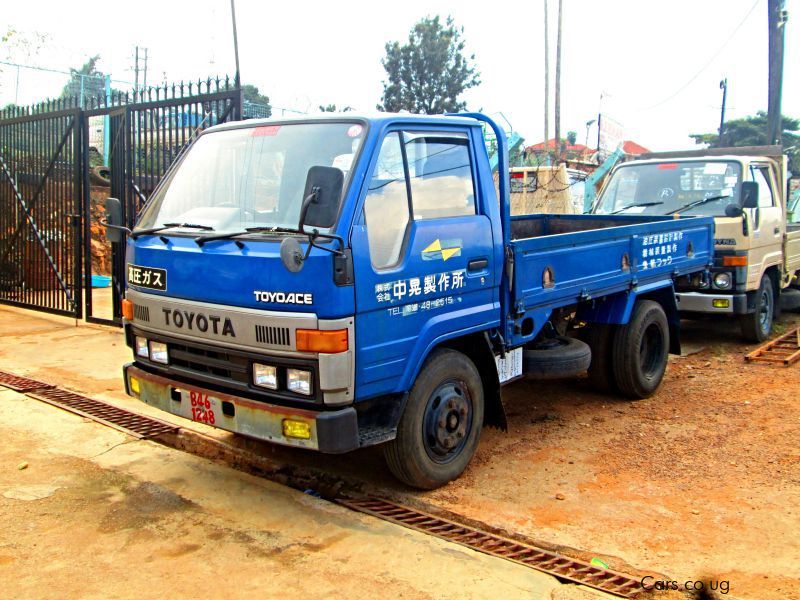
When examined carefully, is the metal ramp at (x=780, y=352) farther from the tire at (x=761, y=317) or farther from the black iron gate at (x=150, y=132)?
the black iron gate at (x=150, y=132)

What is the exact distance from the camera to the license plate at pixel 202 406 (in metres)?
4.20

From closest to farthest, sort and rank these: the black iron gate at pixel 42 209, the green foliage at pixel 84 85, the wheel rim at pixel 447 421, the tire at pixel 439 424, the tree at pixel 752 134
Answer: the tire at pixel 439 424
the wheel rim at pixel 447 421
the black iron gate at pixel 42 209
the green foliage at pixel 84 85
the tree at pixel 752 134

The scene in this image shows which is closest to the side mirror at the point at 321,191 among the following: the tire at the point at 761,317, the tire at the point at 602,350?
the tire at the point at 602,350

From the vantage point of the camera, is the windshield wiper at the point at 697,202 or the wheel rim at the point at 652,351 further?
the windshield wiper at the point at 697,202

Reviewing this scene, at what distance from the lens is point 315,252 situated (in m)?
3.77

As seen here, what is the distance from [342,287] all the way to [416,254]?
2.08 ft

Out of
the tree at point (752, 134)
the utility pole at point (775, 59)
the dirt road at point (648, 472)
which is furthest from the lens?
the tree at point (752, 134)

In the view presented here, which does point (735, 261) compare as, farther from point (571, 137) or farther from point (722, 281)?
point (571, 137)

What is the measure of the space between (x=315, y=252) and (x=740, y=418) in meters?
4.19

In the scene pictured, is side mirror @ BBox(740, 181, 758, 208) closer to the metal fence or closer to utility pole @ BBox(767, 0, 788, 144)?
the metal fence

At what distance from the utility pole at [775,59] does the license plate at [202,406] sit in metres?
13.9

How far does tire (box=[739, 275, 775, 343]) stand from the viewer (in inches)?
351

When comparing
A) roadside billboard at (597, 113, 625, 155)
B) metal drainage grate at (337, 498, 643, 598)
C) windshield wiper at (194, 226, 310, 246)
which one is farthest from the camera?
roadside billboard at (597, 113, 625, 155)

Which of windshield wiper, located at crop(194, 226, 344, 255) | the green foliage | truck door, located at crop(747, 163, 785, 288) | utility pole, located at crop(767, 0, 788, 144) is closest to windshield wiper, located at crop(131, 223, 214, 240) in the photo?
windshield wiper, located at crop(194, 226, 344, 255)
